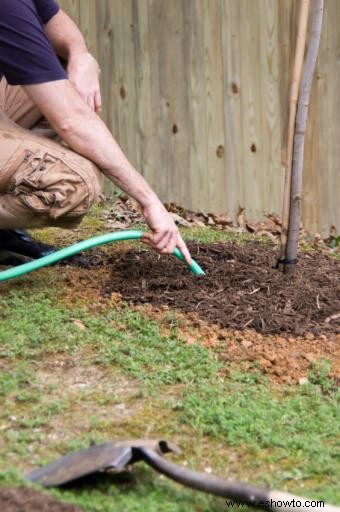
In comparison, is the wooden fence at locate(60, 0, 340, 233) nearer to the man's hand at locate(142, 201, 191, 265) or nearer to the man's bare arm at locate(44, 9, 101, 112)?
the man's bare arm at locate(44, 9, 101, 112)

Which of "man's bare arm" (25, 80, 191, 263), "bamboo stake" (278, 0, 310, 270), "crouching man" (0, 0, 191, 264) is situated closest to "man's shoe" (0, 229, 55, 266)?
"crouching man" (0, 0, 191, 264)

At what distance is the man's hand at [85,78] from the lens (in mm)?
4324

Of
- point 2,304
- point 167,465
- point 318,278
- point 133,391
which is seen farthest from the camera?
point 318,278

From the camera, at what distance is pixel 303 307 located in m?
3.94

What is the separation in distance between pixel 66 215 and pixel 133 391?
127 cm

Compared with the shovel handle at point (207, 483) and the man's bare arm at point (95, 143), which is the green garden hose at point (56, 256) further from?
the shovel handle at point (207, 483)

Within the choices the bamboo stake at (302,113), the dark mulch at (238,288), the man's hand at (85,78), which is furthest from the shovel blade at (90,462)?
the man's hand at (85,78)

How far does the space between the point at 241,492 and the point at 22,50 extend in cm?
238

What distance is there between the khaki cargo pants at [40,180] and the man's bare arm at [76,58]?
0.41 metres

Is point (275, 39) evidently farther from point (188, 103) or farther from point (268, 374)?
point (268, 374)

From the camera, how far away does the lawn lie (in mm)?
2553

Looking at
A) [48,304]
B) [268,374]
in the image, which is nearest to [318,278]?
[268,374]

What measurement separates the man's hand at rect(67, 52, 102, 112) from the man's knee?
0.45m

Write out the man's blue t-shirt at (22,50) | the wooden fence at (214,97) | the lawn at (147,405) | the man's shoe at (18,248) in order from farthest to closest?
the wooden fence at (214,97)
the man's shoe at (18,248)
the man's blue t-shirt at (22,50)
the lawn at (147,405)
